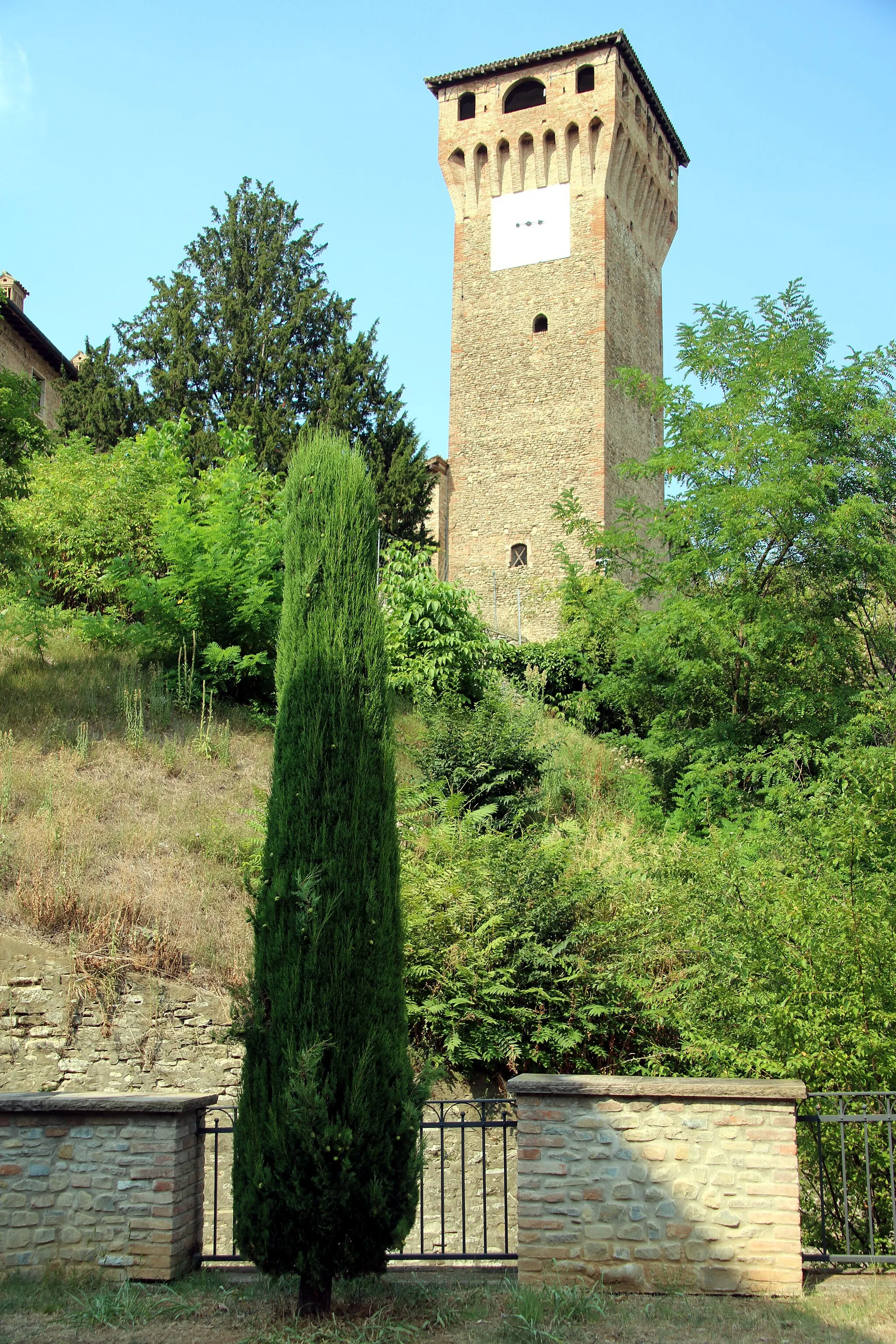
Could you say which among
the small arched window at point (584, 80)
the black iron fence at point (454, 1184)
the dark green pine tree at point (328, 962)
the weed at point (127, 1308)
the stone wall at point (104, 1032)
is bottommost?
the black iron fence at point (454, 1184)

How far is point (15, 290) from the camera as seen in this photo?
93.4 feet

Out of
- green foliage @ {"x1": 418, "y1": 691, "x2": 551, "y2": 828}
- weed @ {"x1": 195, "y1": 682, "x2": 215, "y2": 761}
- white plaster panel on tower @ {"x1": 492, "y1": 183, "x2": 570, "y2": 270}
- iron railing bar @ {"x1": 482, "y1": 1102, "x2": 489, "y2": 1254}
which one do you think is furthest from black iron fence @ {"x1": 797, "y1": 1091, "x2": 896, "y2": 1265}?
white plaster panel on tower @ {"x1": 492, "y1": 183, "x2": 570, "y2": 270}

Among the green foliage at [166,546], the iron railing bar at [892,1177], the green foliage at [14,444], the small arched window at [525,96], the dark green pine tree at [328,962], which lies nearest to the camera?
the dark green pine tree at [328,962]

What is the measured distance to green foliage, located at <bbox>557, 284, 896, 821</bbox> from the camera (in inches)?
585

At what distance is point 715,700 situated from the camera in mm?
15969

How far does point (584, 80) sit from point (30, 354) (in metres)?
16.1

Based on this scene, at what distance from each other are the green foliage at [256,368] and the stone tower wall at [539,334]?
3354 mm

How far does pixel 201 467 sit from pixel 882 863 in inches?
719

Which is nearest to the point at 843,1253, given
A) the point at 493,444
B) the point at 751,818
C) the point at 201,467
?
the point at 751,818

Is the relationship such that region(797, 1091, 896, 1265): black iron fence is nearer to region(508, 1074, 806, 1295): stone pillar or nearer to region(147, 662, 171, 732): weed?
region(508, 1074, 806, 1295): stone pillar

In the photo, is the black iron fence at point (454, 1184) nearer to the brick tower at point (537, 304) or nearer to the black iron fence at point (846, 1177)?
the black iron fence at point (846, 1177)

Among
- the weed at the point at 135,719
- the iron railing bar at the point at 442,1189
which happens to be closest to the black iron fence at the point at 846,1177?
the iron railing bar at the point at 442,1189

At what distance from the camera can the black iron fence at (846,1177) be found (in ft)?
21.4

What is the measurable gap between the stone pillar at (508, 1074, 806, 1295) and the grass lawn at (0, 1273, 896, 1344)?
5.7 inches
